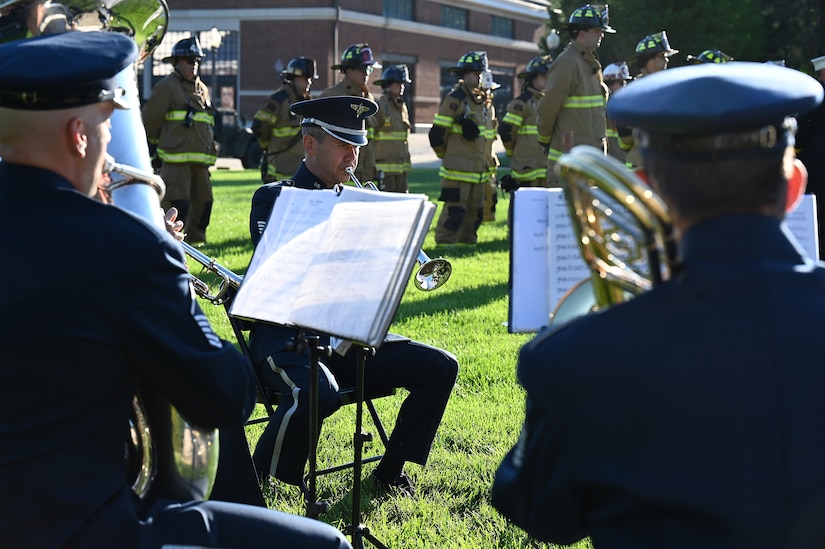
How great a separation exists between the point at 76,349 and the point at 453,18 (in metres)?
43.1

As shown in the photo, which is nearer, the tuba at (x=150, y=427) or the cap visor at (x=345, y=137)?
the tuba at (x=150, y=427)

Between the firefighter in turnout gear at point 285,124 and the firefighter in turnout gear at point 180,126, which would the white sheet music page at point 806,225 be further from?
the firefighter in turnout gear at point 285,124

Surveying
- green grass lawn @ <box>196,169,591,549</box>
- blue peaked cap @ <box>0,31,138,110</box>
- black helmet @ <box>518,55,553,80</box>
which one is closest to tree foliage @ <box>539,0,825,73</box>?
black helmet @ <box>518,55,553,80</box>

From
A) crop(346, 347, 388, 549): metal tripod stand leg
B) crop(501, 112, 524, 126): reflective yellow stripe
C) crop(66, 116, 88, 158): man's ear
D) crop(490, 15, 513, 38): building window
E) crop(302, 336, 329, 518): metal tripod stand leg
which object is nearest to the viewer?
crop(66, 116, 88, 158): man's ear

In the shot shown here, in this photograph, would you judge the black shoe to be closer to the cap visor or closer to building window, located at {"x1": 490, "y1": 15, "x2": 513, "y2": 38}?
the cap visor

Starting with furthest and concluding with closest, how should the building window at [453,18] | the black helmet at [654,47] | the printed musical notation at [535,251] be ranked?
the building window at [453,18]
the black helmet at [654,47]
the printed musical notation at [535,251]

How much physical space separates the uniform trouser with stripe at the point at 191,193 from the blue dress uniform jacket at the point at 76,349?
27.9 ft

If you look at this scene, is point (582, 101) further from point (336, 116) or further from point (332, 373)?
point (332, 373)

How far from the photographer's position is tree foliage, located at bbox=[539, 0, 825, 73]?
27.6 metres

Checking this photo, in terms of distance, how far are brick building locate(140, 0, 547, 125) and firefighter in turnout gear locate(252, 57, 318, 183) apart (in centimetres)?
2311

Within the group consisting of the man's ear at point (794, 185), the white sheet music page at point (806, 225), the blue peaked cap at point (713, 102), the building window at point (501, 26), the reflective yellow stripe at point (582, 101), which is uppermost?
the building window at point (501, 26)

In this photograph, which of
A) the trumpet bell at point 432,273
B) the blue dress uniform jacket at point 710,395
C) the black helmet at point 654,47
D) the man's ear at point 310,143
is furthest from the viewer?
the black helmet at point 654,47

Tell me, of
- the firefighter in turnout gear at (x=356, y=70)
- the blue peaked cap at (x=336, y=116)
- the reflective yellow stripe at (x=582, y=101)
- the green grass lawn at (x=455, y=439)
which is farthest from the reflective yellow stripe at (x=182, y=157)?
the blue peaked cap at (x=336, y=116)

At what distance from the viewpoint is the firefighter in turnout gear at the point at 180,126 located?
410 inches
